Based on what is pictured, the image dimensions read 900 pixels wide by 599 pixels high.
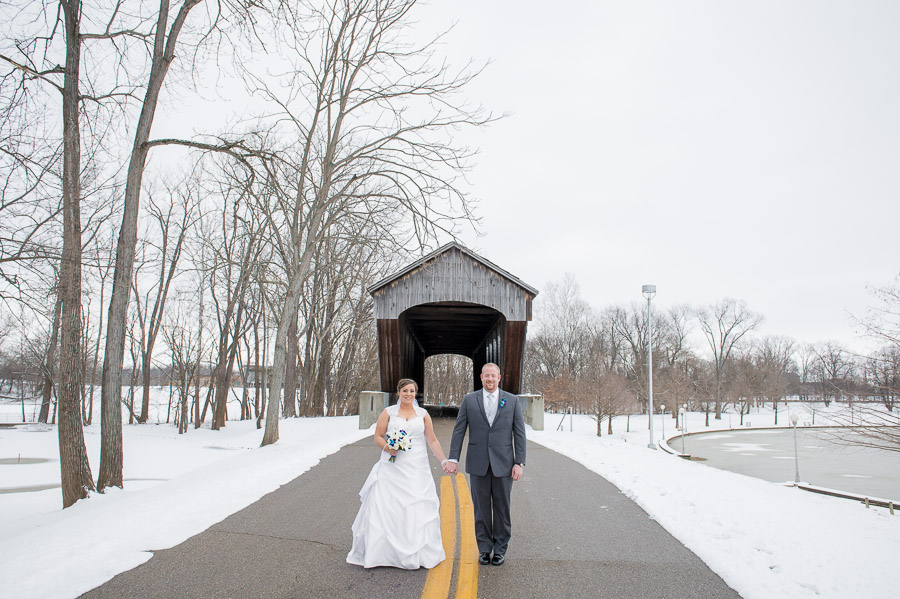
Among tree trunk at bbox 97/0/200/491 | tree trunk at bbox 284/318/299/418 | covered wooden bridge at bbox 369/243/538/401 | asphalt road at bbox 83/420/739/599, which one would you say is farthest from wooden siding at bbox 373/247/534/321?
asphalt road at bbox 83/420/739/599

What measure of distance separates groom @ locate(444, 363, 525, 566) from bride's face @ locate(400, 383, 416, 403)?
1.54 feet

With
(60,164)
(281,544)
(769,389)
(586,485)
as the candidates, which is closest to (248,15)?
(60,164)

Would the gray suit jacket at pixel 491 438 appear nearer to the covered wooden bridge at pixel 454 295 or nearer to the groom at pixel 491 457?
the groom at pixel 491 457

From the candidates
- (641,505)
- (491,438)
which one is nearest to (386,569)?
(491,438)

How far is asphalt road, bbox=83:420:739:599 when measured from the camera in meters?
3.60

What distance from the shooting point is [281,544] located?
4.61 meters

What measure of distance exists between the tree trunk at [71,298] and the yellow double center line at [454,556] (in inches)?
229

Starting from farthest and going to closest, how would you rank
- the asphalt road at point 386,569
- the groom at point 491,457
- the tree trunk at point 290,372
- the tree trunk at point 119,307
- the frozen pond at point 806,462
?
the tree trunk at point 290,372, the frozen pond at point 806,462, the tree trunk at point 119,307, the groom at point 491,457, the asphalt road at point 386,569

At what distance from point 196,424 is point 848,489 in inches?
1215

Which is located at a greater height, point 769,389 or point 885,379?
point 885,379

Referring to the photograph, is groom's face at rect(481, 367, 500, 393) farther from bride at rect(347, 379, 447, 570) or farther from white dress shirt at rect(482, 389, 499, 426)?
bride at rect(347, 379, 447, 570)

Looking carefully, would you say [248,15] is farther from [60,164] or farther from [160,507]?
[160,507]

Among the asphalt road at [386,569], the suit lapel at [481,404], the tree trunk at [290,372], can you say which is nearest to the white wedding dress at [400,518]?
the asphalt road at [386,569]

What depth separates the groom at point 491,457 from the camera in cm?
426
